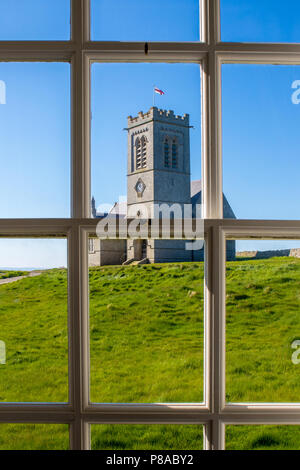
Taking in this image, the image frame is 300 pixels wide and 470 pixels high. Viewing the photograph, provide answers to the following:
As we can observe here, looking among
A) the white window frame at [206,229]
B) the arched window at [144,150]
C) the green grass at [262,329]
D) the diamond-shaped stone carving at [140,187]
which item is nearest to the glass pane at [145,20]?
the white window frame at [206,229]

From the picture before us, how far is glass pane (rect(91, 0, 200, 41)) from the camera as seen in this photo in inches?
49.6

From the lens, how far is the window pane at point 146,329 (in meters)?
1.26

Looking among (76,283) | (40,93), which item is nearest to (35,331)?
(76,283)

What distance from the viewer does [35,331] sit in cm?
130

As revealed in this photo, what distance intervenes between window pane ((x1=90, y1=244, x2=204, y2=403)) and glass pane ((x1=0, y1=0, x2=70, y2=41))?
701 mm

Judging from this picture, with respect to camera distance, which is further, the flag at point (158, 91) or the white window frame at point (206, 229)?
the flag at point (158, 91)

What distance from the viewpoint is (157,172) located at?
1.32 metres

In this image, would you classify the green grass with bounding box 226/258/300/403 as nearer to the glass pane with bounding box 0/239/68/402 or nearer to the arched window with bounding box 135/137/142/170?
the arched window with bounding box 135/137/142/170

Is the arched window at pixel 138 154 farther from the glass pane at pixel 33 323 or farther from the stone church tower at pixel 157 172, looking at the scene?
the glass pane at pixel 33 323

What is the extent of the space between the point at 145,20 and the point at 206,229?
742mm

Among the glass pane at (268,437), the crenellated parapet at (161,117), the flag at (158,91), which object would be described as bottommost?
the glass pane at (268,437)

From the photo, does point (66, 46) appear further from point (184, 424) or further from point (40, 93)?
point (184, 424)

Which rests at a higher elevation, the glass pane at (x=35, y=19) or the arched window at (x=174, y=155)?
the glass pane at (x=35, y=19)
